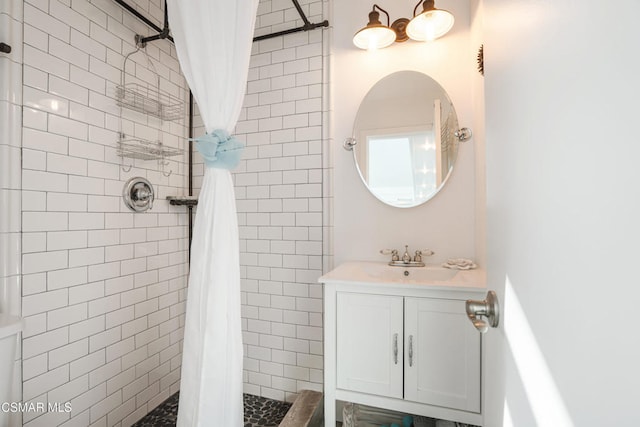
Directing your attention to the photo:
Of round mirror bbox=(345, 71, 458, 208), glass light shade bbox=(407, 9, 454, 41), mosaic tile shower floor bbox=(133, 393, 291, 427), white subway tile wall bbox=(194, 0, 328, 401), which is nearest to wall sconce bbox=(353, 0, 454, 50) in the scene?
glass light shade bbox=(407, 9, 454, 41)

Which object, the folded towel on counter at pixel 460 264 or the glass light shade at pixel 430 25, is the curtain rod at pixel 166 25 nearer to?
the glass light shade at pixel 430 25

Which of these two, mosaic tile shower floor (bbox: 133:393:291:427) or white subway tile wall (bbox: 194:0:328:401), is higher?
white subway tile wall (bbox: 194:0:328:401)

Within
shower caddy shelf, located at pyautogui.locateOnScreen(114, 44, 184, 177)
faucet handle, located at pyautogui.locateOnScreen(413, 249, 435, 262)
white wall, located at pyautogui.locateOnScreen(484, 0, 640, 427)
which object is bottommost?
faucet handle, located at pyautogui.locateOnScreen(413, 249, 435, 262)

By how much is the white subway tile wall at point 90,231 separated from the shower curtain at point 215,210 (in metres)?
0.64

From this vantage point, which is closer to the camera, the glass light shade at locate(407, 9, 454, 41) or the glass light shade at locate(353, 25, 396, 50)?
the glass light shade at locate(407, 9, 454, 41)

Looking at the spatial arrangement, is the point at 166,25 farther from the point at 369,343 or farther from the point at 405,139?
the point at 369,343

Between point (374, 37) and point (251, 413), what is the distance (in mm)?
2366

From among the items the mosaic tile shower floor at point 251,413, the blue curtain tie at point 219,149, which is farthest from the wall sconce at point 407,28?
the mosaic tile shower floor at point 251,413

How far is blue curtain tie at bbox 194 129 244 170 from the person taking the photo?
3.86 ft

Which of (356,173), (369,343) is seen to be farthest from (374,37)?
(369,343)

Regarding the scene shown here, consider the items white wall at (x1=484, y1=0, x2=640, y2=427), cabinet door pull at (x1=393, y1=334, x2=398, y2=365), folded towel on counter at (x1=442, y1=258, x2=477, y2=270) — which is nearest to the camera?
white wall at (x1=484, y1=0, x2=640, y2=427)

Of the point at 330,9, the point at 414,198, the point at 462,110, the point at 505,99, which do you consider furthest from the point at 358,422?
the point at 330,9

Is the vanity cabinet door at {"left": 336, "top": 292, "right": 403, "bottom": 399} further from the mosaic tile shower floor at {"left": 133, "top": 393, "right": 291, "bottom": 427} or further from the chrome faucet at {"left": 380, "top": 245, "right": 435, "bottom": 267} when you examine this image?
the mosaic tile shower floor at {"left": 133, "top": 393, "right": 291, "bottom": 427}

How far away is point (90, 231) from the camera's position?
4.90 ft
